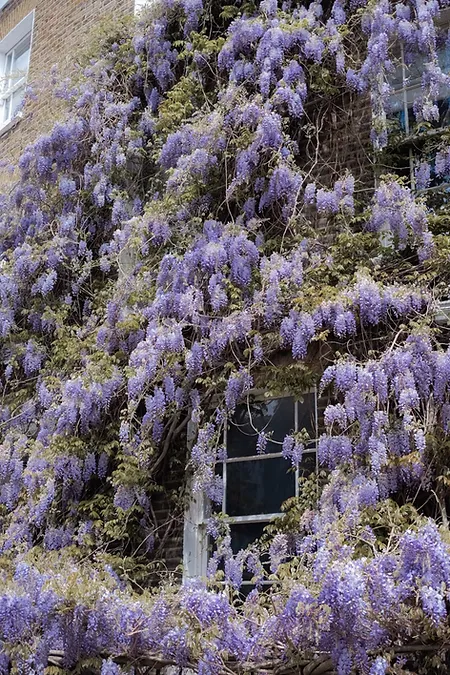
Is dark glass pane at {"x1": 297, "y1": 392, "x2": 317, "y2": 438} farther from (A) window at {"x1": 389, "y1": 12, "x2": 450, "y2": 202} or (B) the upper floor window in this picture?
(B) the upper floor window

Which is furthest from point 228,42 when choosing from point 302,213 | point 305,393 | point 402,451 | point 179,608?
point 179,608

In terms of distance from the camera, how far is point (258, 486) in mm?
6082

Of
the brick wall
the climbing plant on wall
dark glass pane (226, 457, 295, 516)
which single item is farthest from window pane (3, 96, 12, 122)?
dark glass pane (226, 457, 295, 516)

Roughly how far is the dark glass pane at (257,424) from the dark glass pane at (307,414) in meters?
0.07

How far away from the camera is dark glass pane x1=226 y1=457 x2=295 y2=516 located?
5953 mm

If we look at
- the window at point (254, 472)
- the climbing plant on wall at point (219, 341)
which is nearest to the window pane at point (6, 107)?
the climbing plant on wall at point (219, 341)

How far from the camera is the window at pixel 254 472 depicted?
5941mm

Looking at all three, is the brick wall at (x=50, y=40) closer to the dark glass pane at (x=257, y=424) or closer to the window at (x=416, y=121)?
the window at (x=416, y=121)

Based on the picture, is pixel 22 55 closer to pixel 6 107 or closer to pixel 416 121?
pixel 6 107

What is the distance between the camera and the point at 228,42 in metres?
7.46

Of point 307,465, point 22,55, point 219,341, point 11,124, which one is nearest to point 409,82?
point 219,341

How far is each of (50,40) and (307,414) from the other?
265 inches

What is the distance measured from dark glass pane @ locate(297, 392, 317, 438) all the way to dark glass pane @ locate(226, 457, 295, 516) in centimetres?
29

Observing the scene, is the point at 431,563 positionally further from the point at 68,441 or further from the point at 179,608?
the point at 68,441
